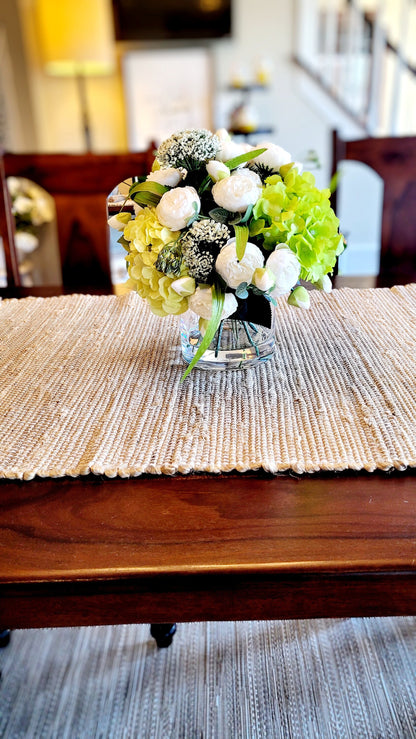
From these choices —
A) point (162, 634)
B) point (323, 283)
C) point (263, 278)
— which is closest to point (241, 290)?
point (263, 278)

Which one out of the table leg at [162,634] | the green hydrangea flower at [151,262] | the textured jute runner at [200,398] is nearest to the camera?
the textured jute runner at [200,398]

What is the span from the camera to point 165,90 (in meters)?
3.52

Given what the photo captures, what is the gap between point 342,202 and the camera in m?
3.84

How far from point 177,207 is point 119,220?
0.52 ft

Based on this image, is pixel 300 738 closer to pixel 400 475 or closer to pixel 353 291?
pixel 400 475

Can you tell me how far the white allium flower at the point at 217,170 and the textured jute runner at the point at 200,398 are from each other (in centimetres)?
27

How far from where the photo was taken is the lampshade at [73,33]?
2850mm

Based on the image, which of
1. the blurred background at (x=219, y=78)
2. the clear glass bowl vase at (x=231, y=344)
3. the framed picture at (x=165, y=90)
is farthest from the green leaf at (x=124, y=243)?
the framed picture at (x=165, y=90)

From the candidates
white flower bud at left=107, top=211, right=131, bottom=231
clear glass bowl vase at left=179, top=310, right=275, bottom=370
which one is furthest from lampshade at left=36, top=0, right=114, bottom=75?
clear glass bowl vase at left=179, top=310, right=275, bottom=370

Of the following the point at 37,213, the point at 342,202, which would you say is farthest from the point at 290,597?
the point at 342,202

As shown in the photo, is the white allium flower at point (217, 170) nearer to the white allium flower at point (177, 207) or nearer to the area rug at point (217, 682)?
the white allium flower at point (177, 207)

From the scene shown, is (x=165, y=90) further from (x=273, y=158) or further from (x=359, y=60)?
(x=273, y=158)

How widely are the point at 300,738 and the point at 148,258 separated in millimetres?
891

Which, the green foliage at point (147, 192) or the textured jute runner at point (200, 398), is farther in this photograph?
the green foliage at point (147, 192)
